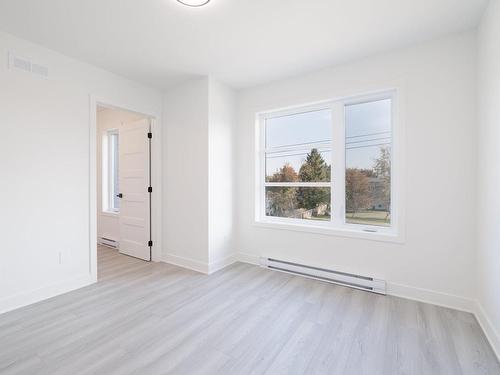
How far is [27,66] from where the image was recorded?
247 centimetres

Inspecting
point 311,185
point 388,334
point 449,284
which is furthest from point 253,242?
point 449,284

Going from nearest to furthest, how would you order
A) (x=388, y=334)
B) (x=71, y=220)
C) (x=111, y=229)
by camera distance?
(x=388, y=334) → (x=71, y=220) → (x=111, y=229)

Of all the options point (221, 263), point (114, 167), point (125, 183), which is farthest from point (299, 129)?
point (114, 167)

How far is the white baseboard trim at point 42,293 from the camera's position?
2326 mm

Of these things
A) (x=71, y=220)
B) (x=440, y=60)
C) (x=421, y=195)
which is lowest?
(x=71, y=220)

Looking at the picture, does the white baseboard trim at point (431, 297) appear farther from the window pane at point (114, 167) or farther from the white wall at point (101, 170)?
the window pane at point (114, 167)

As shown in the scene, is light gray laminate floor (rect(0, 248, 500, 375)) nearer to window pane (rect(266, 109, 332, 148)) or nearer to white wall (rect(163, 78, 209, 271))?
white wall (rect(163, 78, 209, 271))

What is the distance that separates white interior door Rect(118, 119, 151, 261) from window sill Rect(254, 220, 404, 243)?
179cm

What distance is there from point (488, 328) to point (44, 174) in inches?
167

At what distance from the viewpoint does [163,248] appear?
382cm

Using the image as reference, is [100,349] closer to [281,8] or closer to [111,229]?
[281,8]

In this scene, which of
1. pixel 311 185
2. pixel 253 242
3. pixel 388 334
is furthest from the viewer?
pixel 253 242

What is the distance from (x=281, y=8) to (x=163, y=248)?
11.2ft

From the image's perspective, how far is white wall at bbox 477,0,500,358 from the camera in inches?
70.3
